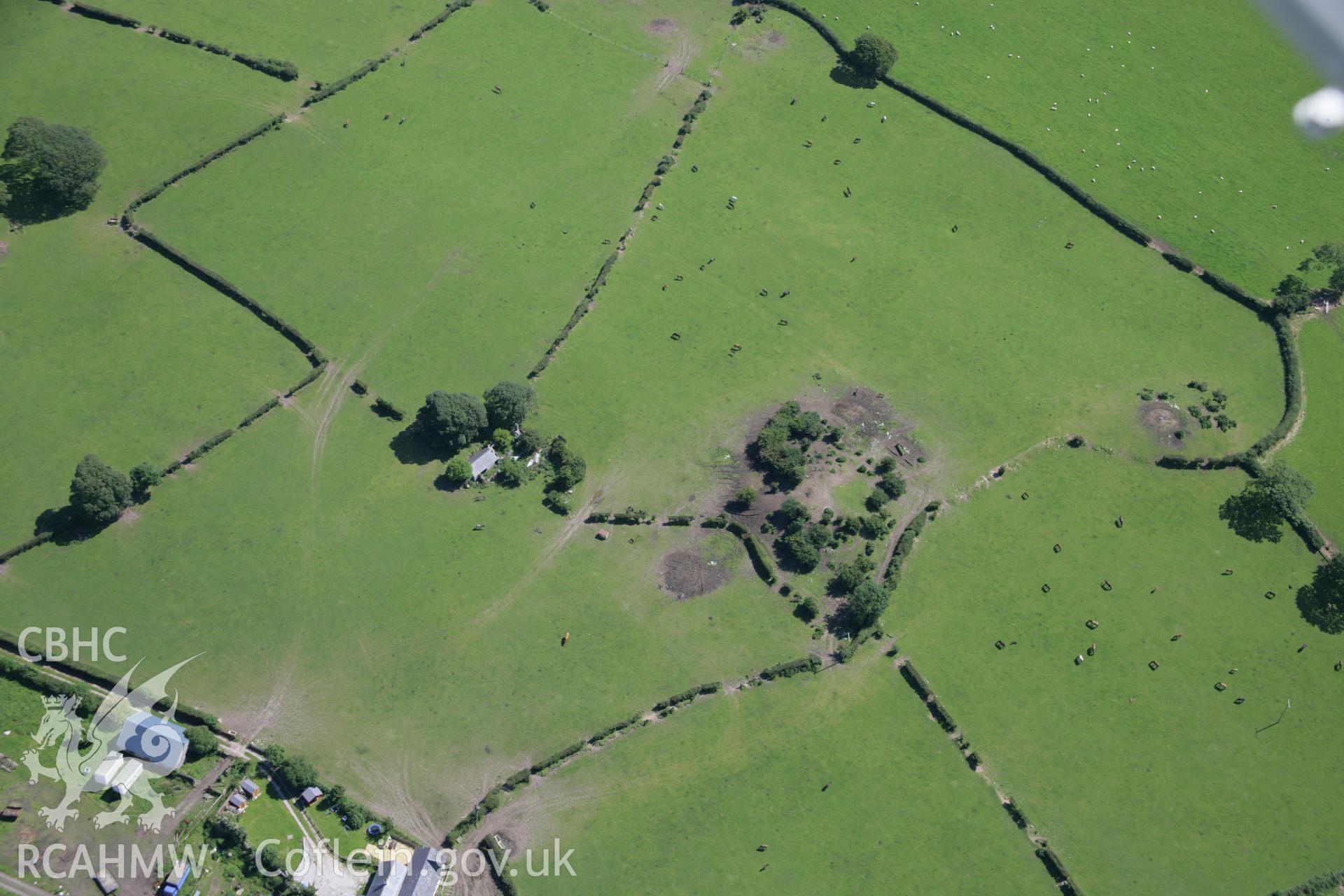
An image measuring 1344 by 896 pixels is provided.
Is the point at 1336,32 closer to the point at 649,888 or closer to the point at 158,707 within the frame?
the point at 649,888

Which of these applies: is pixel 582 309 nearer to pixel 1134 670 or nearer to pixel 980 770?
pixel 980 770

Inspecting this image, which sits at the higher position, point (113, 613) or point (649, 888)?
point (649, 888)

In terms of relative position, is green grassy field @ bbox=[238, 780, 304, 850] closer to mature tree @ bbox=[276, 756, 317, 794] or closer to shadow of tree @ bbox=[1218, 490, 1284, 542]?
mature tree @ bbox=[276, 756, 317, 794]

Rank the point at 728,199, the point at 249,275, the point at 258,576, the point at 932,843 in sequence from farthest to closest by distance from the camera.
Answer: the point at 728,199
the point at 249,275
the point at 258,576
the point at 932,843

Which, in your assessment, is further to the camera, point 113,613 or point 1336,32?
point 1336,32

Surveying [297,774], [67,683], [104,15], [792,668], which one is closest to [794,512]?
[792,668]

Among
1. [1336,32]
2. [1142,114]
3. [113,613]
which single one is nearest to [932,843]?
[113,613]

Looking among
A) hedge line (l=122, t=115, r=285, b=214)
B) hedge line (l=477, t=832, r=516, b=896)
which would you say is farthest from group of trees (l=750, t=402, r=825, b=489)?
hedge line (l=122, t=115, r=285, b=214)

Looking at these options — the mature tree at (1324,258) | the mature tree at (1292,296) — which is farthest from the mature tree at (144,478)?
the mature tree at (1324,258)

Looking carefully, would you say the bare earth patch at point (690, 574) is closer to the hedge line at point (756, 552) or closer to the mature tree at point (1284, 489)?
the hedge line at point (756, 552)
